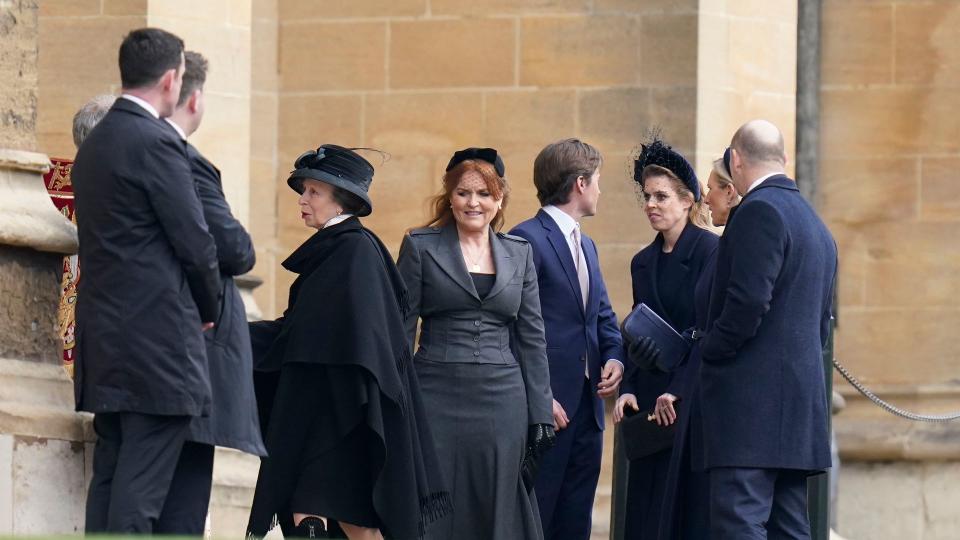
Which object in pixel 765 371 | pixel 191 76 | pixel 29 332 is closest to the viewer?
pixel 191 76

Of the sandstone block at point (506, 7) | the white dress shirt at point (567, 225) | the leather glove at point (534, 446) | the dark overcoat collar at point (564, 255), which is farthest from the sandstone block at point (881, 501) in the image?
the leather glove at point (534, 446)

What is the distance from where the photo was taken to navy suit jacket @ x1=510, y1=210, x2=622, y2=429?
9094mm

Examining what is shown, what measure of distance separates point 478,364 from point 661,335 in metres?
0.68

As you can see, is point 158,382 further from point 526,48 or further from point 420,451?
point 526,48

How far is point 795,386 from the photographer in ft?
26.3

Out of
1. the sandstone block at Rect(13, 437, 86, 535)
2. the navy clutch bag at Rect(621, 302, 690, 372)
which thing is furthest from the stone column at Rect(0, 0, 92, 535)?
the navy clutch bag at Rect(621, 302, 690, 372)

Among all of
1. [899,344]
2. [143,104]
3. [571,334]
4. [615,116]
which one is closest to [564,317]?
[571,334]

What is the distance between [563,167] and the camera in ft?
30.3

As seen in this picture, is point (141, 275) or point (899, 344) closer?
point (141, 275)

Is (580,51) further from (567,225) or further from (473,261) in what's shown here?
(473,261)

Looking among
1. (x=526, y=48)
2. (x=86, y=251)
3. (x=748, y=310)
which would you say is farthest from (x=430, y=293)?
(x=526, y=48)

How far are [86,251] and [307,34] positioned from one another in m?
→ 4.81

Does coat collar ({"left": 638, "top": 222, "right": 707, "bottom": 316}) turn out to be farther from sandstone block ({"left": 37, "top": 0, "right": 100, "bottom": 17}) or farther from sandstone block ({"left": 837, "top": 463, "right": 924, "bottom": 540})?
sandstone block ({"left": 837, "top": 463, "right": 924, "bottom": 540})

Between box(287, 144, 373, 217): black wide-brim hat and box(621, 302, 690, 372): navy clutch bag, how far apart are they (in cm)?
115
